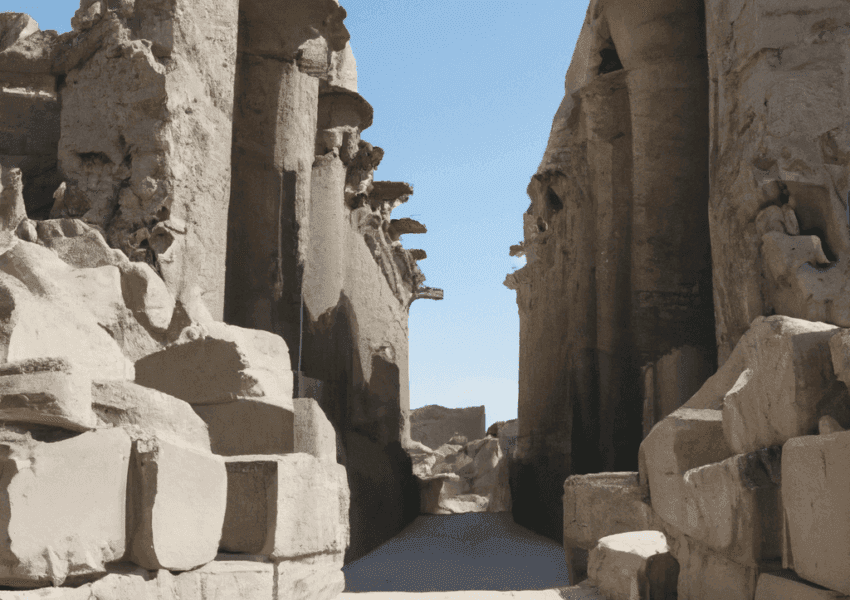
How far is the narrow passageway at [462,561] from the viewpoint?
311 inches

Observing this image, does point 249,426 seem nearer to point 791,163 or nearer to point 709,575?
point 709,575

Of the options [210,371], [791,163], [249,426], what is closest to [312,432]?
[249,426]

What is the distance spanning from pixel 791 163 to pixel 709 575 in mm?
4862

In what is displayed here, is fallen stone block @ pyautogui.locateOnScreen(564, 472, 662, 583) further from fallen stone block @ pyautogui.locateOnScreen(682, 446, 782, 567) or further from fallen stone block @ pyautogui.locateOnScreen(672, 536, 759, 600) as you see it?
fallen stone block @ pyautogui.locateOnScreen(682, 446, 782, 567)

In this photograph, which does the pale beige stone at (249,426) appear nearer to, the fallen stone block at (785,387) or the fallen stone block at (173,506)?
the fallen stone block at (173,506)

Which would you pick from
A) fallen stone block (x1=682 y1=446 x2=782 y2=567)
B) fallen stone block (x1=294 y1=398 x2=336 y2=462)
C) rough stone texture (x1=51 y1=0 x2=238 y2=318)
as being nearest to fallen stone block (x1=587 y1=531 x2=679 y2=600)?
fallen stone block (x1=682 y1=446 x2=782 y2=567)

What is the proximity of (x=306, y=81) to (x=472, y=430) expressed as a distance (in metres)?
14.8

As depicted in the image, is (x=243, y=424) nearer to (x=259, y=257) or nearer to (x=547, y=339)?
(x=259, y=257)

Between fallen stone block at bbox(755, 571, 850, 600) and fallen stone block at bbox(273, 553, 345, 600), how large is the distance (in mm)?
1672

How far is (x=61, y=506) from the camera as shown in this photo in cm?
229

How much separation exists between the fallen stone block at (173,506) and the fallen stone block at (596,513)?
186 inches

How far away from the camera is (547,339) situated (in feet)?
40.1

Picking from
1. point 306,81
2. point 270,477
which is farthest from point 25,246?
point 306,81

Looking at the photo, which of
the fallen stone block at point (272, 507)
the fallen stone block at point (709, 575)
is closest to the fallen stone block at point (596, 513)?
the fallen stone block at point (709, 575)
